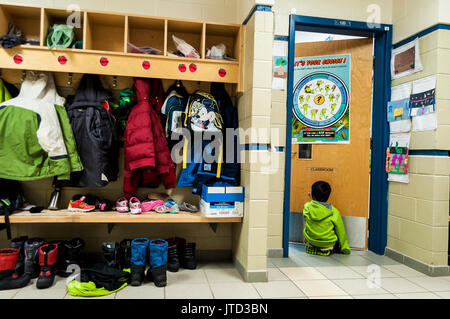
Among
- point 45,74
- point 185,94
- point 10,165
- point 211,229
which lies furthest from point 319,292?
point 45,74

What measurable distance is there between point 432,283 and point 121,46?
306 cm

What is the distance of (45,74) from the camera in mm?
2732

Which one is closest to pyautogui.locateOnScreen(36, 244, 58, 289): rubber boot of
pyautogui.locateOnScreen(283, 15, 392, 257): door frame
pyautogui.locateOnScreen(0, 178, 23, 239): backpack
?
pyautogui.locateOnScreen(0, 178, 23, 239): backpack

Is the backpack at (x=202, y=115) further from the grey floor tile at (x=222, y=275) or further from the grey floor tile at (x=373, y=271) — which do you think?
the grey floor tile at (x=373, y=271)

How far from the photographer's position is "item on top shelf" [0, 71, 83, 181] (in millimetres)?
2496

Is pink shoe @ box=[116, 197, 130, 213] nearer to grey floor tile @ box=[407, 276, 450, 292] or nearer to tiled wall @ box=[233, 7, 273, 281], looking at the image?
tiled wall @ box=[233, 7, 273, 281]

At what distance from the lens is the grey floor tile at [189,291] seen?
91.0 inches

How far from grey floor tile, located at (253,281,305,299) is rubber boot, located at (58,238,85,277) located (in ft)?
4.36

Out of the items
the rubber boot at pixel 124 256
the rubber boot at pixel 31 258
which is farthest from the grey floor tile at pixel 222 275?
the rubber boot at pixel 31 258

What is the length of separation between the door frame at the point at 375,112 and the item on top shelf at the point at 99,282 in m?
1.49

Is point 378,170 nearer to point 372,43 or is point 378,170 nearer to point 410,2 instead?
point 372,43

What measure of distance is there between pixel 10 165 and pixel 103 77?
3.24 feet

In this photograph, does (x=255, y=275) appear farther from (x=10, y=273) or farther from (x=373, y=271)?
(x=10, y=273)
